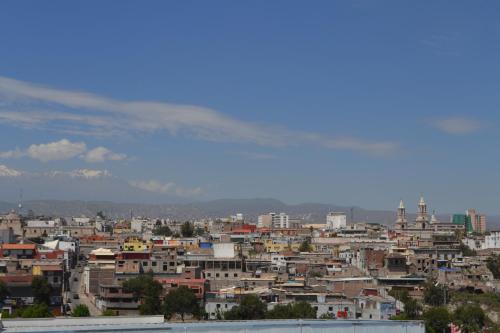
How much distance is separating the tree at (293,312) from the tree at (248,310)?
390 millimetres

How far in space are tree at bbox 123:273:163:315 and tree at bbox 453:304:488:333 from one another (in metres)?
11.6

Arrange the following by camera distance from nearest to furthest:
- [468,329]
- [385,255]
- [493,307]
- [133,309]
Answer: [468,329], [133,309], [493,307], [385,255]

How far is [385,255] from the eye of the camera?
48.9m

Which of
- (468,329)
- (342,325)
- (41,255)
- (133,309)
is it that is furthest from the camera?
(41,255)

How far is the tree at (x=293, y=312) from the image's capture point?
27978 millimetres

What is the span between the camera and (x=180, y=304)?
3136 cm

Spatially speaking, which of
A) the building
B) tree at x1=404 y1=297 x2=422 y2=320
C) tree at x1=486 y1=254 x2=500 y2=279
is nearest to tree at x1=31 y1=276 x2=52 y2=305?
Answer: tree at x1=404 y1=297 x2=422 y2=320

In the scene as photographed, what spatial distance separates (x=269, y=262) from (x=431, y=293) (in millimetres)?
11576

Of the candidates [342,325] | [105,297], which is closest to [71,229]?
[105,297]

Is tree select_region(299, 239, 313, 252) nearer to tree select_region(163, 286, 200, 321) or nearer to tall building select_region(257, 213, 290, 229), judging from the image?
tree select_region(163, 286, 200, 321)

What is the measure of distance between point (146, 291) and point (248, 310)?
19.1ft

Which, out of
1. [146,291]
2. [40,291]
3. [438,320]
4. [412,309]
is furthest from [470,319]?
[40,291]

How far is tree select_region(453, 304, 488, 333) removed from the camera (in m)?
32.3

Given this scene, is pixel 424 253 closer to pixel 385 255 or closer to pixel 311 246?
pixel 385 255
